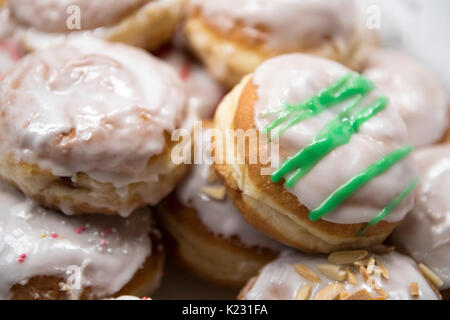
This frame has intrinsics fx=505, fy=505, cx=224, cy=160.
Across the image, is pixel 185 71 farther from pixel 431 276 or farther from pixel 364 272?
pixel 431 276

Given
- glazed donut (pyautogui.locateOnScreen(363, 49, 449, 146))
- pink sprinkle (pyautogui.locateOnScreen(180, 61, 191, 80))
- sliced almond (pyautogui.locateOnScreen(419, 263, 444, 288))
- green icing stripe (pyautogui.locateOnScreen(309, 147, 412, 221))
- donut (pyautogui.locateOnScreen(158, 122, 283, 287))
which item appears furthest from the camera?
pink sprinkle (pyautogui.locateOnScreen(180, 61, 191, 80))

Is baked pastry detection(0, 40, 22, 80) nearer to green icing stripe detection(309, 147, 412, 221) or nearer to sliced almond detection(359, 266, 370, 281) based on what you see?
green icing stripe detection(309, 147, 412, 221)

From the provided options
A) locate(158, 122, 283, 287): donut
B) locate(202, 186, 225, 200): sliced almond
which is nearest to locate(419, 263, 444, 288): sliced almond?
locate(158, 122, 283, 287): donut

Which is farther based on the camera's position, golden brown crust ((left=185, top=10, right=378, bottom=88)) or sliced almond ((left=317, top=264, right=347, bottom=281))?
golden brown crust ((left=185, top=10, right=378, bottom=88))

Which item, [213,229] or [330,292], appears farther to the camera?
[213,229]

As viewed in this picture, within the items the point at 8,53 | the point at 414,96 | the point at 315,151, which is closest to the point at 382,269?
the point at 315,151
